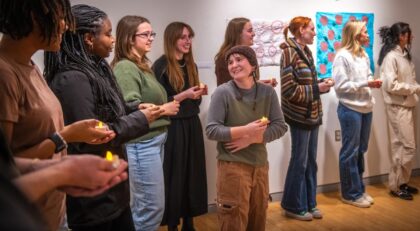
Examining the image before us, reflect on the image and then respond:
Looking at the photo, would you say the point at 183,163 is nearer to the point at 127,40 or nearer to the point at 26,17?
the point at 127,40

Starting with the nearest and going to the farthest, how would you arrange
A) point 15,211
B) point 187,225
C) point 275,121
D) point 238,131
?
point 15,211
point 238,131
point 275,121
point 187,225

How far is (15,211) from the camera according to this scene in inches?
20.8

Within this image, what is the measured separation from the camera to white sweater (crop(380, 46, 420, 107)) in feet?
13.1

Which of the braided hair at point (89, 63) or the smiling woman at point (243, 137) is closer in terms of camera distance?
the braided hair at point (89, 63)

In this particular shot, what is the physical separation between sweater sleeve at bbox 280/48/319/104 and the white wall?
1.83ft

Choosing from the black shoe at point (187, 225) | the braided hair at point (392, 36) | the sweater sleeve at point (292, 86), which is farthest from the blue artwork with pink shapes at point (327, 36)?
the black shoe at point (187, 225)

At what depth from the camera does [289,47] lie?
3.41m

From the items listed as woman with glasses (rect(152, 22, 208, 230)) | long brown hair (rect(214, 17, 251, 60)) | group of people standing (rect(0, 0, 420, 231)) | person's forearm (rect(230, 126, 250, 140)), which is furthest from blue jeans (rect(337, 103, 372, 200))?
person's forearm (rect(230, 126, 250, 140))

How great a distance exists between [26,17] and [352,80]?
311cm

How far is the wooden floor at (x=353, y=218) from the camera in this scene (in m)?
3.35

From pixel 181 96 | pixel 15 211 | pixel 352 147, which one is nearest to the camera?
pixel 15 211

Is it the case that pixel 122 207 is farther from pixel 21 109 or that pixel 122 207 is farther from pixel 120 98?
pixel 21 109

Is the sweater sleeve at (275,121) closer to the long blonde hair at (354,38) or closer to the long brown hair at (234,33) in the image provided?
the long brown hair at (234,33)

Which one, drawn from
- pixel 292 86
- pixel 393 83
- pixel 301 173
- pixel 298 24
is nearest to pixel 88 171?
pixel 292 86
